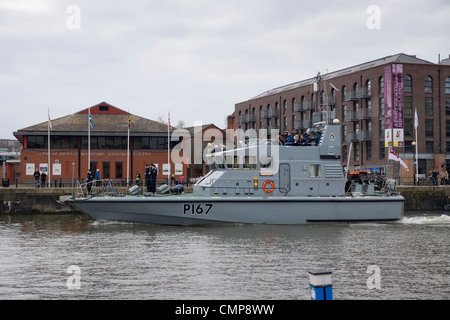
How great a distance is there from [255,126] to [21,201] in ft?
151

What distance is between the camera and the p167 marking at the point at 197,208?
20625 mm

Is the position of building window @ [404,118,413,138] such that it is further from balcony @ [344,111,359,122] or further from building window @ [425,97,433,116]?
balcony @ [344,111,359,122]

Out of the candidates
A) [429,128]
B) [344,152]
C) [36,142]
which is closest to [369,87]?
[429,128]

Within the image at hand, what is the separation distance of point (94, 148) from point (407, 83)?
92.6 feet

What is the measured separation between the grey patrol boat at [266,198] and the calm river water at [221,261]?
49 cm

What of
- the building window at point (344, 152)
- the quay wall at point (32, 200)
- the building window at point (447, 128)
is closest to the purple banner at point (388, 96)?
the building window at point (447, 128)

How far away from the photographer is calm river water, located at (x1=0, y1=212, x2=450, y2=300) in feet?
34.2

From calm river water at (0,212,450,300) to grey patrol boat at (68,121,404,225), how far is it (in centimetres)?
49

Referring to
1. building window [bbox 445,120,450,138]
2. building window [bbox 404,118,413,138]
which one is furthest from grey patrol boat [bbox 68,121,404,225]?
building window [bbox 445,120,450,138]

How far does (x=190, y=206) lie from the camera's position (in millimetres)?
20656

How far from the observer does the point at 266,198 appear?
21.0 meters

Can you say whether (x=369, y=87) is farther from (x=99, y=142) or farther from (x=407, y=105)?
(x=99, y=142)
